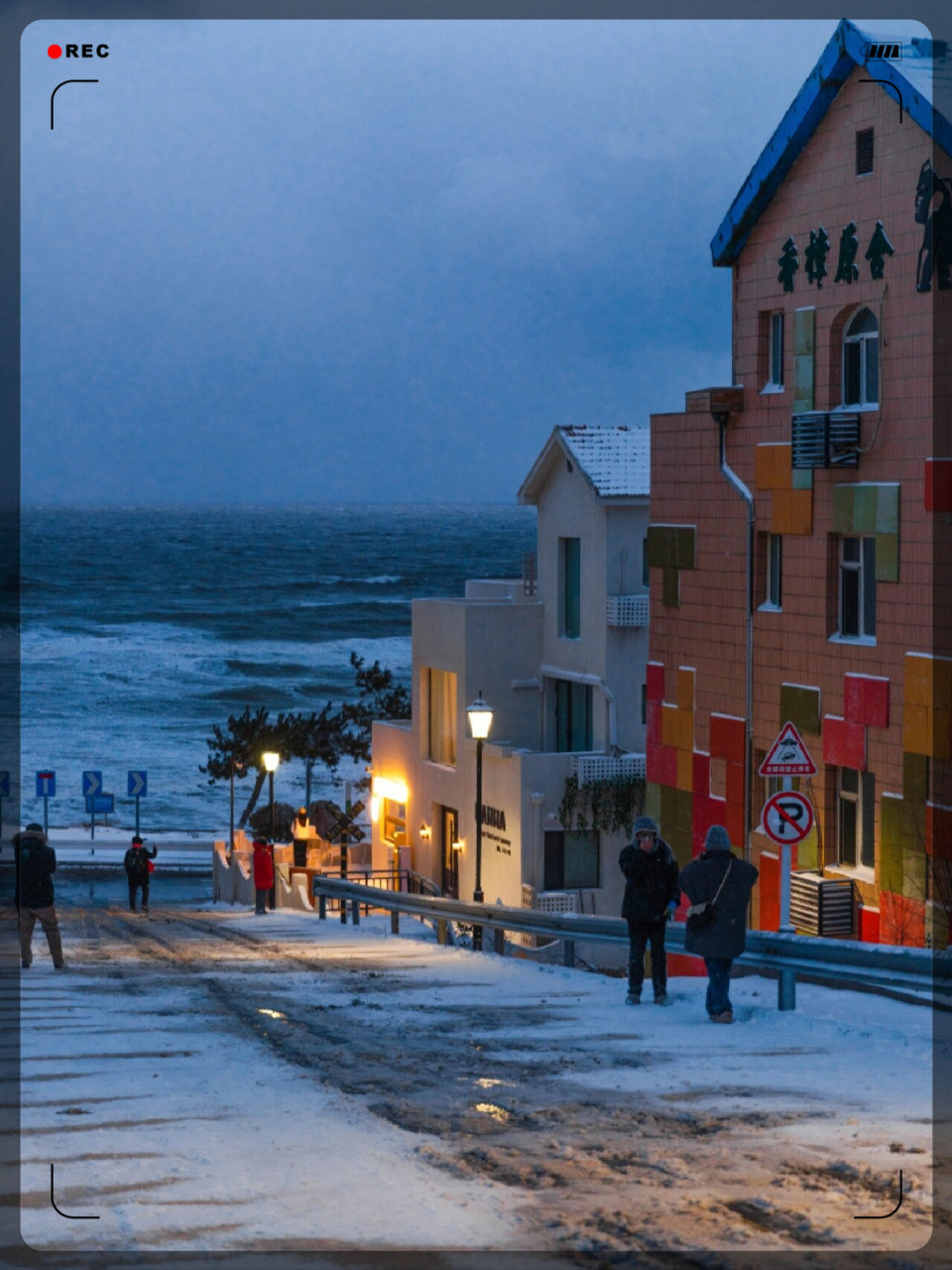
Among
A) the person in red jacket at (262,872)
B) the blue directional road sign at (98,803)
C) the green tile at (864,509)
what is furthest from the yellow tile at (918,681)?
the blue directional road sign at (98,803)

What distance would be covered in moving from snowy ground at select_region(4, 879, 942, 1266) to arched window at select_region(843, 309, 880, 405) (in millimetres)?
9812

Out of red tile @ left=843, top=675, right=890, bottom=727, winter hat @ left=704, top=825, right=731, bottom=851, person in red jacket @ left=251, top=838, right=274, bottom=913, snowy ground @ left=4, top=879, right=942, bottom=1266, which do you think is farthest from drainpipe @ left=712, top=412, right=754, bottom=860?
winter hat @ left=704, top=825, right=731, bottom=851

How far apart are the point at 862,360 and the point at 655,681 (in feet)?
23.1

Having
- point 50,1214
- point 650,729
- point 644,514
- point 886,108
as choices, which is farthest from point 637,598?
point 50,1214

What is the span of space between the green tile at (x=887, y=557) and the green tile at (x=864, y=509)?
30 cm

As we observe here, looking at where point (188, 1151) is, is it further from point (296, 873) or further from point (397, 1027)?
point (296, 873)

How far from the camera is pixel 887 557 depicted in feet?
70.5

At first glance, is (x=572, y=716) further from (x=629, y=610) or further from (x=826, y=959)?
(x=826, y=959)

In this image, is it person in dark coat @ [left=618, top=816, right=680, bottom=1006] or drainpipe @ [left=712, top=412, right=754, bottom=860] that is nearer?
person in dark coat @ [left=618, top=816, right=680, bottom=1006]

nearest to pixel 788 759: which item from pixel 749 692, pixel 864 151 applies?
pixel 864 151

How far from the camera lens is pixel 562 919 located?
1622cm

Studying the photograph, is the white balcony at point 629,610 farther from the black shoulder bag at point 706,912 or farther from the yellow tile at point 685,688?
the black shoulder bag at point 706,912

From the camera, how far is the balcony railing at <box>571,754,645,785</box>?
3256 centimetres

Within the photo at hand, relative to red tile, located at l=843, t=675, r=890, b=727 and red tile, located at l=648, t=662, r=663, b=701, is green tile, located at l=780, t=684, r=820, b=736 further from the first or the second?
red tile, located at l=648, t=662, r=663, b=701
